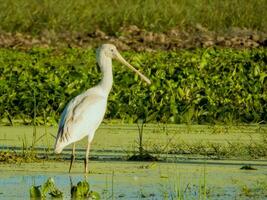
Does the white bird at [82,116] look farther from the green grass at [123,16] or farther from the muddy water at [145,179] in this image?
the green grass at [123,16]

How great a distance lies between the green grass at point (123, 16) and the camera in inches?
855

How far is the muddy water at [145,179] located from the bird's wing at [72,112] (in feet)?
0.81

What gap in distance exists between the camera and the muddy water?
767 cm

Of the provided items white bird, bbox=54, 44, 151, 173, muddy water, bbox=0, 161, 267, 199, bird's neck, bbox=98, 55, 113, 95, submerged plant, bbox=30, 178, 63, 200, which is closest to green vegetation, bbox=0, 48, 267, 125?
bird's neck, bbox=98, 55, 113, 95

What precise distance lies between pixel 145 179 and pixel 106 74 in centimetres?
174

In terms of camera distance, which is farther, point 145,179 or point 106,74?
point 106,74

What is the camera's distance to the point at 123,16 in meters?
22.1

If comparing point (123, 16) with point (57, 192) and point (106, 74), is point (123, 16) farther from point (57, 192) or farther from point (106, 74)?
point (57, 192)

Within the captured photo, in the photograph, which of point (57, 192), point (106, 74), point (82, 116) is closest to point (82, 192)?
point (57, 192)

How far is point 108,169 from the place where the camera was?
29.4 feet

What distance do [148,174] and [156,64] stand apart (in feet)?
21.3

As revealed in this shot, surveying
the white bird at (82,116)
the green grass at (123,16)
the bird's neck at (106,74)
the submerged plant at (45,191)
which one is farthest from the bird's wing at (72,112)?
the green grass at (123,16)

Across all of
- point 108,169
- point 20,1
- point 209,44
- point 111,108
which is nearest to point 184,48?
point 209,44

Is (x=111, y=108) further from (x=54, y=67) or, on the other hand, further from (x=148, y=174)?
(x=148, y=174)
